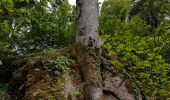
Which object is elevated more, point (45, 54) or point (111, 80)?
point (45, 54)

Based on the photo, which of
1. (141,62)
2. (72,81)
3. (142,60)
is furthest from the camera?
(142,60)

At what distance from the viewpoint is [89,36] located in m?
7.63

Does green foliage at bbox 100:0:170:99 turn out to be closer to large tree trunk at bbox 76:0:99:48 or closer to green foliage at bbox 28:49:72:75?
large tree trunk at bbox 76:0:99:48

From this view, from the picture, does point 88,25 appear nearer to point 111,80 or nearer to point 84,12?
point 84,12

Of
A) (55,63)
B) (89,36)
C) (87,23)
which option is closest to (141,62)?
(89,36)

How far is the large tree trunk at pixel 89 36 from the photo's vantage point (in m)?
7.21

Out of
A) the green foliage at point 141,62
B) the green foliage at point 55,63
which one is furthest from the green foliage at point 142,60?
the green foliage at point 55,63

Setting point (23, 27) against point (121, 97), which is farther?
point (23, 27)

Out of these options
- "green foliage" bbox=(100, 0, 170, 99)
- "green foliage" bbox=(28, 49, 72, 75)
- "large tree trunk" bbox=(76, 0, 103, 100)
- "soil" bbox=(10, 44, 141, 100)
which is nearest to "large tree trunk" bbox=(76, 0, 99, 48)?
"large tree trunk" bbox=(76, 0, 103, 100)

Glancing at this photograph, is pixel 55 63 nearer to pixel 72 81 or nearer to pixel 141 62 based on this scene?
pixel 72 81

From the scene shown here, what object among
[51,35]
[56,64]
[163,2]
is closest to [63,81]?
[56,64]

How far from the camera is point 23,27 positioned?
16.2 meters

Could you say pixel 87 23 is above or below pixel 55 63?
above

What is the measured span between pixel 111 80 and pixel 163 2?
1.92 m
